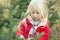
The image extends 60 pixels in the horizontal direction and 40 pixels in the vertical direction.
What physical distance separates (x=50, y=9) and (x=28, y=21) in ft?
0.49

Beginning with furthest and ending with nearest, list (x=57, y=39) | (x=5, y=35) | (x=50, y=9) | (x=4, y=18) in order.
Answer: (x=57, y=39), (x=50, y=9), (x=4, y=18), (x=5, y=35)

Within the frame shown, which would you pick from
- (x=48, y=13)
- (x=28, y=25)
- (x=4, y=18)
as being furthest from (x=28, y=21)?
(x=4, y=18)

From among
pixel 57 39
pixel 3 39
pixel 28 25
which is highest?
pixel 3 39

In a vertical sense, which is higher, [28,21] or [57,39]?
[28,21]

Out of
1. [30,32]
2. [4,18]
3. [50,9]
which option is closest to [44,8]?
[50,9]

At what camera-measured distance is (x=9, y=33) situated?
→ 0.34 m

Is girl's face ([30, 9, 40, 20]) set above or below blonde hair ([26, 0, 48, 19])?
below

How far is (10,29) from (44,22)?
593mm

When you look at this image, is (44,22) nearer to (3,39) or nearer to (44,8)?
(44,8)

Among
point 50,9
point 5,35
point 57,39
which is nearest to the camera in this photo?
point 5,35

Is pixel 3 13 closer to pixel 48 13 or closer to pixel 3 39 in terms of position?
pixel 3 39

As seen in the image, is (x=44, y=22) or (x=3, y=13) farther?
(x=44, y=22)

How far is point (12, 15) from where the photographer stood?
0.38 m

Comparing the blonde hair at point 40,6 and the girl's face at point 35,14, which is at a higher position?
the blonde hair at point 40,6
